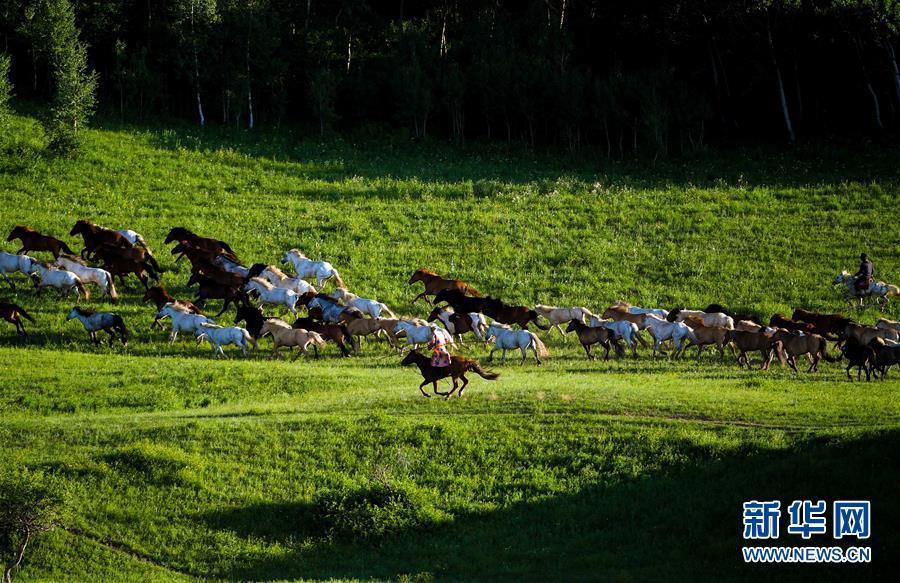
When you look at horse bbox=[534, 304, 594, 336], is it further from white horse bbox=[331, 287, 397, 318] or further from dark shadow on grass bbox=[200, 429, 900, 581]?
dark shadow on grass bbox=[200, 429, 900, 581]

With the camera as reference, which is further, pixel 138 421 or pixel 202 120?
pixel 202 120

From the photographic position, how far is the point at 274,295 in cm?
3884

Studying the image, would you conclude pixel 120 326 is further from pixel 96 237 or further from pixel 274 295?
pixel 96 237

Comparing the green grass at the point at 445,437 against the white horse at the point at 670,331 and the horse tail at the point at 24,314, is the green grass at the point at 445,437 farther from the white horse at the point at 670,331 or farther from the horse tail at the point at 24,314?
the white horse at the point at 670,331

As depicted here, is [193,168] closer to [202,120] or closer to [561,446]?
[202,120]

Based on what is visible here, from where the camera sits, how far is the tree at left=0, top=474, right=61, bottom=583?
71.3 ft

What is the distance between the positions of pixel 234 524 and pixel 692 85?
7014 centimetres

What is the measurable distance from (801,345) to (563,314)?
8096mm

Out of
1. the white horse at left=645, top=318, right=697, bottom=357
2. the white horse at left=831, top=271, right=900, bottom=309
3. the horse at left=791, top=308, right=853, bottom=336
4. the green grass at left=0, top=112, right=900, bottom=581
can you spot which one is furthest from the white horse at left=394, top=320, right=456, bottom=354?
the white horse at left=831, top=271, right=900, bottom=309

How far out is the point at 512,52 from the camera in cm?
8688

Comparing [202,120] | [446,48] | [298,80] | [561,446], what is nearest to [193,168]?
[202,120]

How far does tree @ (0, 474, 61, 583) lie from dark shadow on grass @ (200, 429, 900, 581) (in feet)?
10.4

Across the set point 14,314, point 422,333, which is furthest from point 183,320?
point 422,333

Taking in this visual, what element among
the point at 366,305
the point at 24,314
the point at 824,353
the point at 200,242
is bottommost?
the point at 824,353
